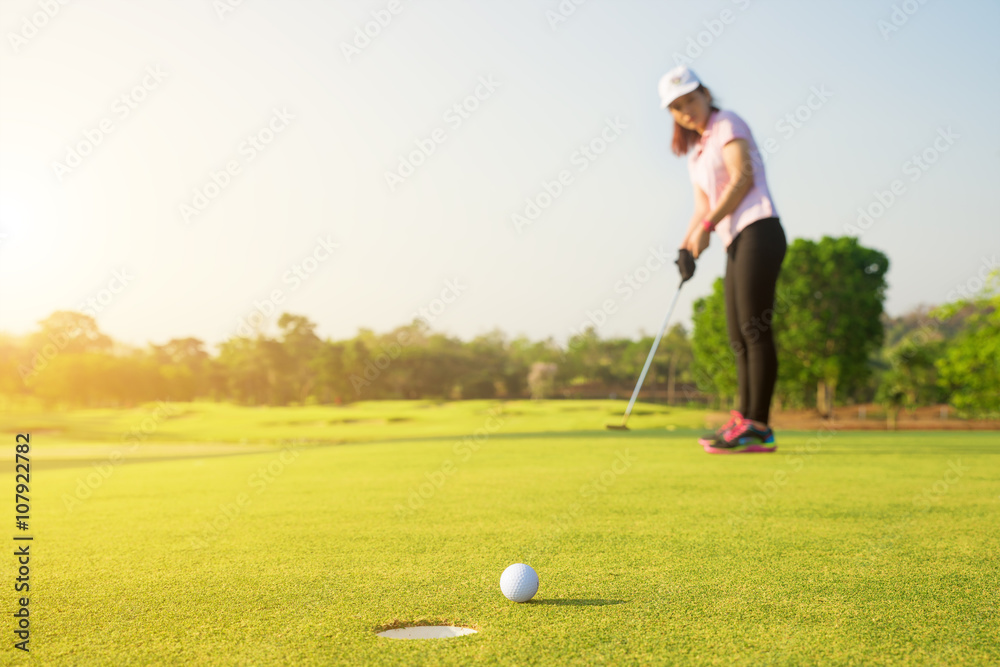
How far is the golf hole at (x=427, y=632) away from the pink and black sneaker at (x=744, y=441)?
2.88 m

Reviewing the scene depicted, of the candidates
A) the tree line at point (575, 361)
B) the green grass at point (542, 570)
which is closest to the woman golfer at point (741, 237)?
the green grass at point (542, 570)

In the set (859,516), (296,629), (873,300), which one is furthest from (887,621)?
(873,300)

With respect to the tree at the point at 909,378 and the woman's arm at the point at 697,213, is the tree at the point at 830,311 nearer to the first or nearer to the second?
the tree at the point at 909,378

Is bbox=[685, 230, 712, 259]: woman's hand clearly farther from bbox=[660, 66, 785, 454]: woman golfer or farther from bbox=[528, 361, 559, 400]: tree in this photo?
bbox=[528, 361, 559, 400]: tree

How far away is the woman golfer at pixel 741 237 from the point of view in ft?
14.1

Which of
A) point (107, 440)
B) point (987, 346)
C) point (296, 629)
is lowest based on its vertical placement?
point (107, 440)

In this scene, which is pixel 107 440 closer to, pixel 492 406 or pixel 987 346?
pixel 492 406

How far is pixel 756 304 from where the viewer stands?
4.28 metres

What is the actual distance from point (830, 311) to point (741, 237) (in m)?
31.8

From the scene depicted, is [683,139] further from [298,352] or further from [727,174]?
[298,352]

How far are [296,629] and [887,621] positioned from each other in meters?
1.67

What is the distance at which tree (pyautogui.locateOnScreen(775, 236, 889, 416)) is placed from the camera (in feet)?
105

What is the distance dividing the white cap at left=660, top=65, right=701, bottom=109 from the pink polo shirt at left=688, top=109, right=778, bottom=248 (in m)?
0.28

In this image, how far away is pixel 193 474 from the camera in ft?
24.1
